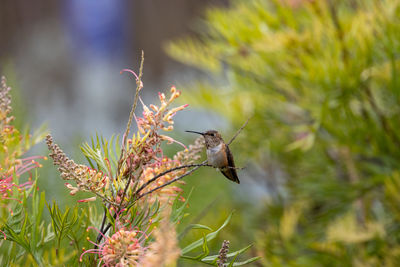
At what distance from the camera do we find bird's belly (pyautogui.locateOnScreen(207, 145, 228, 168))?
49 cm

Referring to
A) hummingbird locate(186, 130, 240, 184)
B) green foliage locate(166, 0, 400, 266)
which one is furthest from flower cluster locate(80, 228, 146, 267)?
green foliage locate(166, 0, 400, 266)

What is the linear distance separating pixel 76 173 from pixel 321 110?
0.45 metres

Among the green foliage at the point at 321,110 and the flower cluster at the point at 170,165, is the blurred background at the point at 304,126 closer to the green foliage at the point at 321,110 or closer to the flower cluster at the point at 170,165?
the green foliage at the point at 321,110

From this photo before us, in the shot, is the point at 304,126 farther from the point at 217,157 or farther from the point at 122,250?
the point at 122,250

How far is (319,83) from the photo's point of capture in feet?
2.29

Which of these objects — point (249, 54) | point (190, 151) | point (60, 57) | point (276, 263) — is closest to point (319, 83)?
point (249, 54)

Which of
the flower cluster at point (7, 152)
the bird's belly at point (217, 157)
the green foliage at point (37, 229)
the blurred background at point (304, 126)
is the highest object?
the blurred background at point (304, 126)

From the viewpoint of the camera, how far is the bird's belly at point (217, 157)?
49 centimetres

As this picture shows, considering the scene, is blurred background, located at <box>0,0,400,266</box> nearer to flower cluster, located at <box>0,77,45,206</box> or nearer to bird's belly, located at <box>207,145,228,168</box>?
bird's belly, located at <box>207,145,228,168</box>

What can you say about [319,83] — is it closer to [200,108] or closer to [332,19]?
[332,19]

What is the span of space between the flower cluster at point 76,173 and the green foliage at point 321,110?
40 cm

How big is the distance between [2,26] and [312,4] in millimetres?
2451

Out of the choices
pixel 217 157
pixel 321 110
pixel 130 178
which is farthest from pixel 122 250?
pixel 321 110

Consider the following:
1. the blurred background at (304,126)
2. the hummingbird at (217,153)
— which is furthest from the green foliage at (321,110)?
the hummingbird at (217,153)
